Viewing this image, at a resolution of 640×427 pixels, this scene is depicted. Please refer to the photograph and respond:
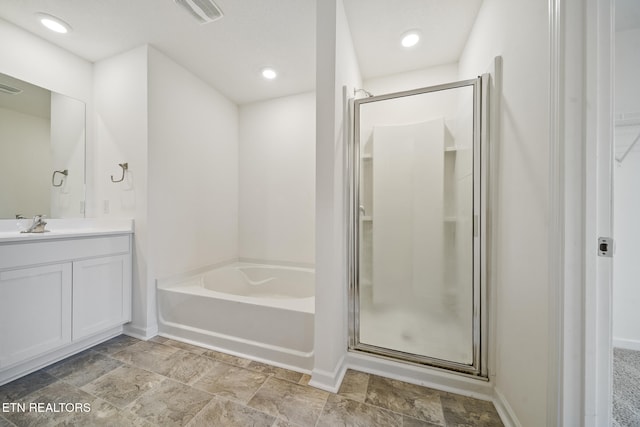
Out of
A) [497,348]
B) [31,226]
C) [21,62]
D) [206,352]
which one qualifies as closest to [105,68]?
[21,62]

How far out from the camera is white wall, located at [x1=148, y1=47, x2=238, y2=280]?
6.04 feet

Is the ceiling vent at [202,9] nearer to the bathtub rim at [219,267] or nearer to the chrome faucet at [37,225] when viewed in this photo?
the chrome faucet at [37,225]

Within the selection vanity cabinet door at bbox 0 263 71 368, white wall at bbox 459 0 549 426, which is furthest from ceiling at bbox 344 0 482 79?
vanity cabinet door at bbox 0 263 71 368

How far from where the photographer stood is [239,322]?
1.59 meters

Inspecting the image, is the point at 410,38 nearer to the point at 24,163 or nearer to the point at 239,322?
the point at 239,322

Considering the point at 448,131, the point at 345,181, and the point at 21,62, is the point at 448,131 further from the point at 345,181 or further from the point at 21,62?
the point at 21,62

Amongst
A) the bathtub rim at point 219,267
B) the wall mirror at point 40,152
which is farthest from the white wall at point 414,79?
the wall mirror at point 40,152

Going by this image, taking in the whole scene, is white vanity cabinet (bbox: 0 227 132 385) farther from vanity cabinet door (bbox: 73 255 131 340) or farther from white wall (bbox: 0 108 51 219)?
white wall (bbox: 0 108 51 219)

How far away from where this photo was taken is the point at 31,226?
5.25ft

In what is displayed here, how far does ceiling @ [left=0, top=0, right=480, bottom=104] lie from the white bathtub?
201 cm

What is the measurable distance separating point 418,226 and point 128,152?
2.44 m

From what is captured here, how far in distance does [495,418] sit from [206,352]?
1.81 m

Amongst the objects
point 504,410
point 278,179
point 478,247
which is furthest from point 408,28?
point 504,410

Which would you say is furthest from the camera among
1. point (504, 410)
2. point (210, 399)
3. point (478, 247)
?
point (478, 247)
